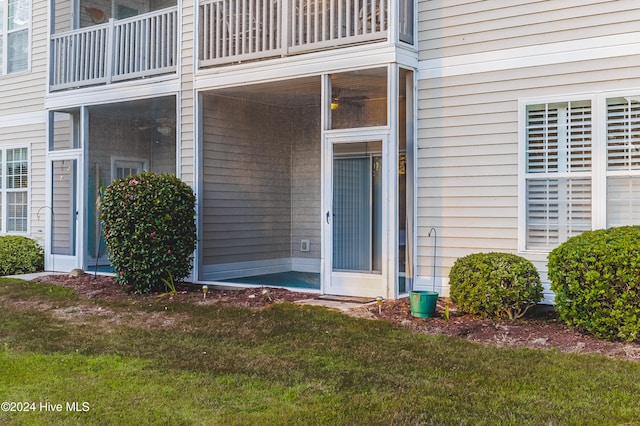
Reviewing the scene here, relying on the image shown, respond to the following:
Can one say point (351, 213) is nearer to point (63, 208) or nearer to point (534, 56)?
point (534, 56)

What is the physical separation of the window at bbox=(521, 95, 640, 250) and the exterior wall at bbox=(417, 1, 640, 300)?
16 cm

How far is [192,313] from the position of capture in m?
7.72

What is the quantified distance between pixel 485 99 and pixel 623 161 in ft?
5.70

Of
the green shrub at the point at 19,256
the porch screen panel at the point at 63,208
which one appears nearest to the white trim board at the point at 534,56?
the porch screen panel at the point at 63,208

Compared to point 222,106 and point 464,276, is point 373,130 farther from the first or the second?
point 222,106

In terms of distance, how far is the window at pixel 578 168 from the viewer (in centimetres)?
693

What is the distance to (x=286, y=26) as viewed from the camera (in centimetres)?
884

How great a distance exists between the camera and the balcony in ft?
26.8

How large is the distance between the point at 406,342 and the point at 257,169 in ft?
18.7

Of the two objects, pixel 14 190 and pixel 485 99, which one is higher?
pixel 485 99

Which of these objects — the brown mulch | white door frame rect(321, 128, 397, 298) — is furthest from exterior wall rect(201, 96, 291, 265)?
white door frame rect(321, 128, 397, 298)

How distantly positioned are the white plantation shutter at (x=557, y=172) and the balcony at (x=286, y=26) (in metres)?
2.06

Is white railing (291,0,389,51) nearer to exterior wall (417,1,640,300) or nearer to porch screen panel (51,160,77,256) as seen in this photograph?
exterior wall (417,1,640,300)

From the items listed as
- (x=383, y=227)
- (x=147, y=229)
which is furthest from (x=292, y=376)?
(x=147, y=229)
